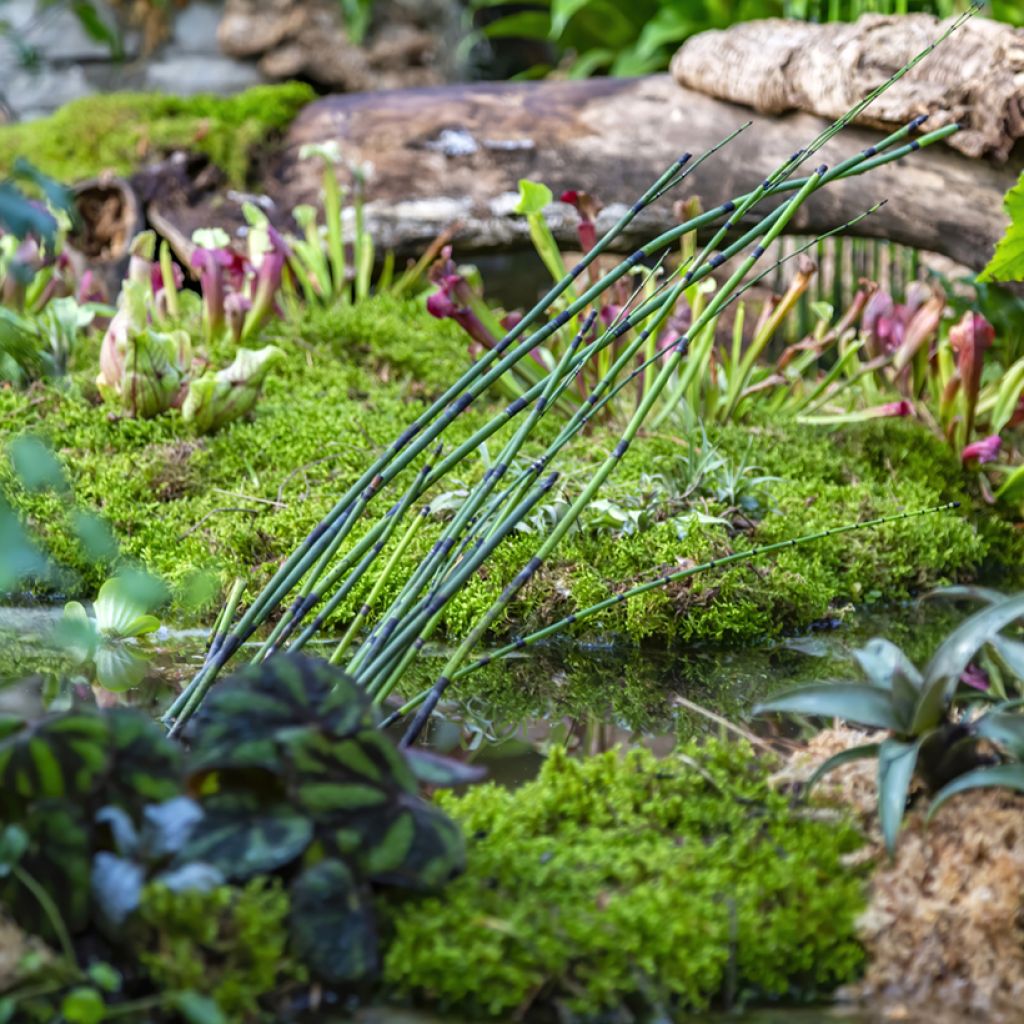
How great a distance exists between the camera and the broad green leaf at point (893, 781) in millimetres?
A: 1152

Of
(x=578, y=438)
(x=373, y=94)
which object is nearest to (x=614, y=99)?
(x=373, y=94)

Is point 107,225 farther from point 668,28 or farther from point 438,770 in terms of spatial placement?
point 438,770

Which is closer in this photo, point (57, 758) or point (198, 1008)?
point (198, 1008)

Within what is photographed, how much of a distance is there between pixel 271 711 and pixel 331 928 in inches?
8.2

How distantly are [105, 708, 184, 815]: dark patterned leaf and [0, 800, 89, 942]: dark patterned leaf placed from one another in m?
0.05

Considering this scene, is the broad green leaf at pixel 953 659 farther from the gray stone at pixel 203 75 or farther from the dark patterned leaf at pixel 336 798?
the gray stone at pixel 203 75

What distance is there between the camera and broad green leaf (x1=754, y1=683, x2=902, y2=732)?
127cm

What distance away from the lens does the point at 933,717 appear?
1257mm

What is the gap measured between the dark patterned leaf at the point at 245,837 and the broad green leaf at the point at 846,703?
0.54 metres

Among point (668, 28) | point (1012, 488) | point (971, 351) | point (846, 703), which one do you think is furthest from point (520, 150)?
point (846, 703)

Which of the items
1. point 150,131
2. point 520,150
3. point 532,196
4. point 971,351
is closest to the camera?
point 532,196

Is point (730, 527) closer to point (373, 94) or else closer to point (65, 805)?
point (65, 805)

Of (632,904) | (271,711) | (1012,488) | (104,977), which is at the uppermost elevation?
(271,711)

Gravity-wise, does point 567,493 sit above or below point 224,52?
below
